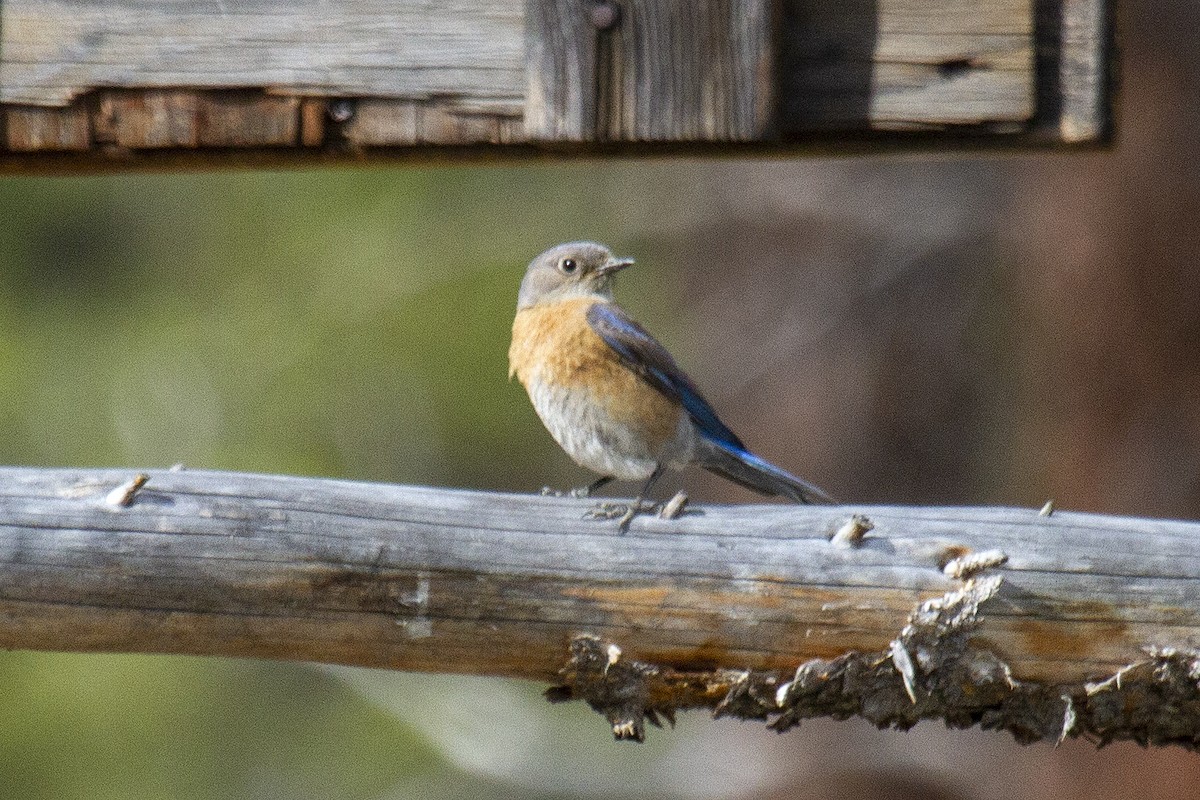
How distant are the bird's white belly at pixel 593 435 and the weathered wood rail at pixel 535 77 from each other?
187 cm

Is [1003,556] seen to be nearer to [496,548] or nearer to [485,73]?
[496,548]

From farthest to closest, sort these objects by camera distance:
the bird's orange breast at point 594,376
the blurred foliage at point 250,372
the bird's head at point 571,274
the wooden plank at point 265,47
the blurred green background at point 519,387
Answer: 1. the blurred foliage at point 250,372
2. the blurred green background at point 519,387
3. the bird's head at point 571,274
4. the bird's orange breast at point 594,376
5. the wooden plank at point 265,47

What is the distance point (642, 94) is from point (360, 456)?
869 cm

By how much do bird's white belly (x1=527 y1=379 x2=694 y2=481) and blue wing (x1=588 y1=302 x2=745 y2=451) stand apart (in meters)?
0.11

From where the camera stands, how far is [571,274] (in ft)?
17.5

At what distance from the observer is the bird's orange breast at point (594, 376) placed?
4.76 m

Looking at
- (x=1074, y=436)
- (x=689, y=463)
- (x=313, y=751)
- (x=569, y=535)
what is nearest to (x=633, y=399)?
(x=689, y=463)

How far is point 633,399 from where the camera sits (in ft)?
15.7

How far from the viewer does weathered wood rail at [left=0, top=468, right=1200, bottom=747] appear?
2936 mm

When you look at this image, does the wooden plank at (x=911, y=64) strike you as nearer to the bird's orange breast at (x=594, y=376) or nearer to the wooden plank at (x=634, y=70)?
the wooden plank at (x=634, y=70)

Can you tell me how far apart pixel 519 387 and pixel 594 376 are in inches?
273

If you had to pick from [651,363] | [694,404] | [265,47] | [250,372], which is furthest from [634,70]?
[250,372]

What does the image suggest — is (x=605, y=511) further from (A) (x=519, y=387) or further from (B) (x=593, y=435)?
(A) (x=519, y=387)

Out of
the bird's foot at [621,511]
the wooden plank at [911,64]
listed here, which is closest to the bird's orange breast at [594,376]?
the bird's foot at [621,511]
